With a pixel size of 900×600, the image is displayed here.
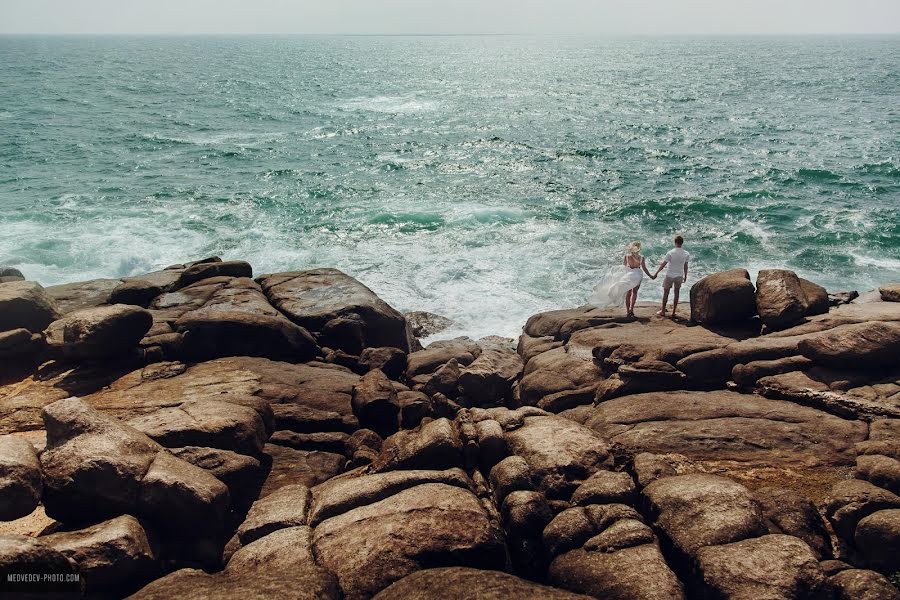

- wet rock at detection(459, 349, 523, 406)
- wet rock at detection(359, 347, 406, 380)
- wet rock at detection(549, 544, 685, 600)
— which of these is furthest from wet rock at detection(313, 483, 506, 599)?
wet rock at detection(359, 347, 406, 380)

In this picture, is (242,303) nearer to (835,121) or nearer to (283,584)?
(283,584)

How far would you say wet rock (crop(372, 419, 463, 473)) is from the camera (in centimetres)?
1146

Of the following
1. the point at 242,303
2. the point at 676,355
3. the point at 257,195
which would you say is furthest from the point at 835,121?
the point at 242,303

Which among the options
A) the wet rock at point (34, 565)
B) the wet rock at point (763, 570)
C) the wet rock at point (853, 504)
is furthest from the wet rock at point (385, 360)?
the wet rock at point (853, 504)

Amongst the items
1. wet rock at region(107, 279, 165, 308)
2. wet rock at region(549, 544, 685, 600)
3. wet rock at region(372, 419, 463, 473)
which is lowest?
wet rock at region(549, 544, 685, 600)

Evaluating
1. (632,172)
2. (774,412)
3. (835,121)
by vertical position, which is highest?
(835,121)

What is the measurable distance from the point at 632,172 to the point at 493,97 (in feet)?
163

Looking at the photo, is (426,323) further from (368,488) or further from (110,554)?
(110,554)

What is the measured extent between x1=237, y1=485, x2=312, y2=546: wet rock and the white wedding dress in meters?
13.4

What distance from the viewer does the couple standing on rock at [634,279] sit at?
2014cm

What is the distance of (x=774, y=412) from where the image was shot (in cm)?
1282

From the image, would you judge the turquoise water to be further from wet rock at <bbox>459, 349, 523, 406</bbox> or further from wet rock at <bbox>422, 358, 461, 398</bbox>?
wet rock at <bbox>422, 358, 461, 398</bbox>

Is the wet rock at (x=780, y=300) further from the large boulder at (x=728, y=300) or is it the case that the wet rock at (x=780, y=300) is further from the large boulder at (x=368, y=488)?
the large boulder at (x=368, y=488)

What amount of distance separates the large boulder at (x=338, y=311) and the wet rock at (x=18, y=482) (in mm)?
10068
